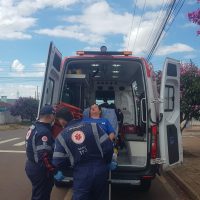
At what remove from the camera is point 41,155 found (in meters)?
5.25

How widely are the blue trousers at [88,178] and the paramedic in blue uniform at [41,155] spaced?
1.78ft

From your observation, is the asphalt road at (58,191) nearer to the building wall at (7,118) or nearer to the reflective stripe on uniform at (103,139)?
the reflective stripe on uniform at (103,139)

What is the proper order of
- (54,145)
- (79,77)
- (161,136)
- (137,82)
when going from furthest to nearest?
1. (137,82)
2. (79,77)
3. (161,136)
4. (54,145)

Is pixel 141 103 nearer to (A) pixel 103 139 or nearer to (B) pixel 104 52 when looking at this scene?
(B) pixel 104 52

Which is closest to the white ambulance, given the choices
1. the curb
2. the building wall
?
the curb

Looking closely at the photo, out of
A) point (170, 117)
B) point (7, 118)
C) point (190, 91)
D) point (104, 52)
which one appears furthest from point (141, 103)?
point (7, 118)

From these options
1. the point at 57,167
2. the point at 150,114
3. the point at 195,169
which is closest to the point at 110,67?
the point at 150,114

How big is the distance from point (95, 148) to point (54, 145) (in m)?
0.69

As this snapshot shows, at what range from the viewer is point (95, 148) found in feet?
15.5

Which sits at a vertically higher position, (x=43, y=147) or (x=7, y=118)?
(x=7, y=118)

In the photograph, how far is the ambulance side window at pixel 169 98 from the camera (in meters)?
7.12

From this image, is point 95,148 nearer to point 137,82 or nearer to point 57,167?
point 57,167

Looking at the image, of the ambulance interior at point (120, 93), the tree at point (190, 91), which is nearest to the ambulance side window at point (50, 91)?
the ambulance interior at point (120, 93)

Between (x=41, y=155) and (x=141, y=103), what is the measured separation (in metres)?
→ 3.31
